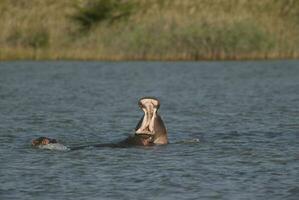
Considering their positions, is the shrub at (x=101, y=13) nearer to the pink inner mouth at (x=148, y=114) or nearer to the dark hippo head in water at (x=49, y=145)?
the pink inner mouth at (x=148, y=114)

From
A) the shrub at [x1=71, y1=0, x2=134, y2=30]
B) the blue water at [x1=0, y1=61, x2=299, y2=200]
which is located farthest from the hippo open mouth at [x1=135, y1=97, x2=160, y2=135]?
the shrub at [x1=71, y1=0, x2=134, y2=30]

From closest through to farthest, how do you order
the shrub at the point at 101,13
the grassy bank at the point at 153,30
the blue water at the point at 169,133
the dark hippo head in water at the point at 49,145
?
the blue water at the point at 169,133
the dark hippo head in water at the point at 49,145
the grassy bank at the point at 153,30
the shrub at the point at 101,13

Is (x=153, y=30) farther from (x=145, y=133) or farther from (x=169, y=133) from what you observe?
(x=145, y=133)

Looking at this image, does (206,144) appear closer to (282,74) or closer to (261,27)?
(282,74)

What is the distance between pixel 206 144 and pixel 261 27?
28.7 m

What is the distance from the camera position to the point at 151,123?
1627 cm

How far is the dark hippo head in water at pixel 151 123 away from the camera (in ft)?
53.1

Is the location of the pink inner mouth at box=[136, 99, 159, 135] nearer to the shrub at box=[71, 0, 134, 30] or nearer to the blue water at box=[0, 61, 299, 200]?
the blue water at box=[0, 61, 299, 200]

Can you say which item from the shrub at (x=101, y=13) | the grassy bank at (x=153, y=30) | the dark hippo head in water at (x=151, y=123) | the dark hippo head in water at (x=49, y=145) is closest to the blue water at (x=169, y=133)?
the dark hippo head in water at (x=49, y=145)

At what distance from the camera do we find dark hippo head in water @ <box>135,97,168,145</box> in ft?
53.1

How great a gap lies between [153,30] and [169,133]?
26.5 meters

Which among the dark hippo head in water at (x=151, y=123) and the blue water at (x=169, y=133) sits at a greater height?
the dark hippo head in water at (x=151, y=123)

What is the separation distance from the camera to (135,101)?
2744 centimetres

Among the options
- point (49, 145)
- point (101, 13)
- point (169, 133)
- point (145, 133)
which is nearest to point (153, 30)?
point (101, 13)
